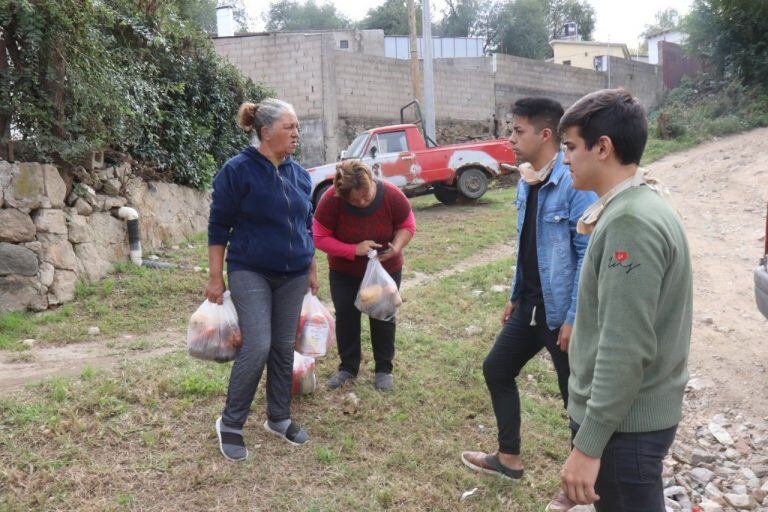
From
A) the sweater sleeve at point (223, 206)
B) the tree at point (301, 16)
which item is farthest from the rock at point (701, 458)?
the tree at point (301, 16)

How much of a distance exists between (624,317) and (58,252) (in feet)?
20.5

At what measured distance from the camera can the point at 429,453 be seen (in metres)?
3.72

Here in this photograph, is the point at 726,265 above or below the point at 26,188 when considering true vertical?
below

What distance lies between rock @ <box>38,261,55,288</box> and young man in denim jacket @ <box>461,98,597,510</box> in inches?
194

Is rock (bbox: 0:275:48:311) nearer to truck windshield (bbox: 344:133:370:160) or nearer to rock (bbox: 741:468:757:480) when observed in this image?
rock (bbox: 741:468:757:480)

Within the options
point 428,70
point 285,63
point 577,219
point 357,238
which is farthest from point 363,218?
point 285,63

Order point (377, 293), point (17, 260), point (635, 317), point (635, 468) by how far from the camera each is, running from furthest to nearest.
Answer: point (17, 260), point (377, 293), point (635, 468), point (635, 317)

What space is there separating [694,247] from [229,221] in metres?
7.31

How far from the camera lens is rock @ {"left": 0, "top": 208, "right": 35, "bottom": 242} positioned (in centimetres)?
604

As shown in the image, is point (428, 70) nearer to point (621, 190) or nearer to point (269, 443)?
point (269, 443)

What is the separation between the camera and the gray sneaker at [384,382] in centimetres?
444

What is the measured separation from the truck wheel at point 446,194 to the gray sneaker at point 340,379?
8.27 m

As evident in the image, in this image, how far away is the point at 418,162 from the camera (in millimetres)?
11633

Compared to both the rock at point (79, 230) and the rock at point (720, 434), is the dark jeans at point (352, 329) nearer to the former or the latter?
the rock at point (720, 434)
